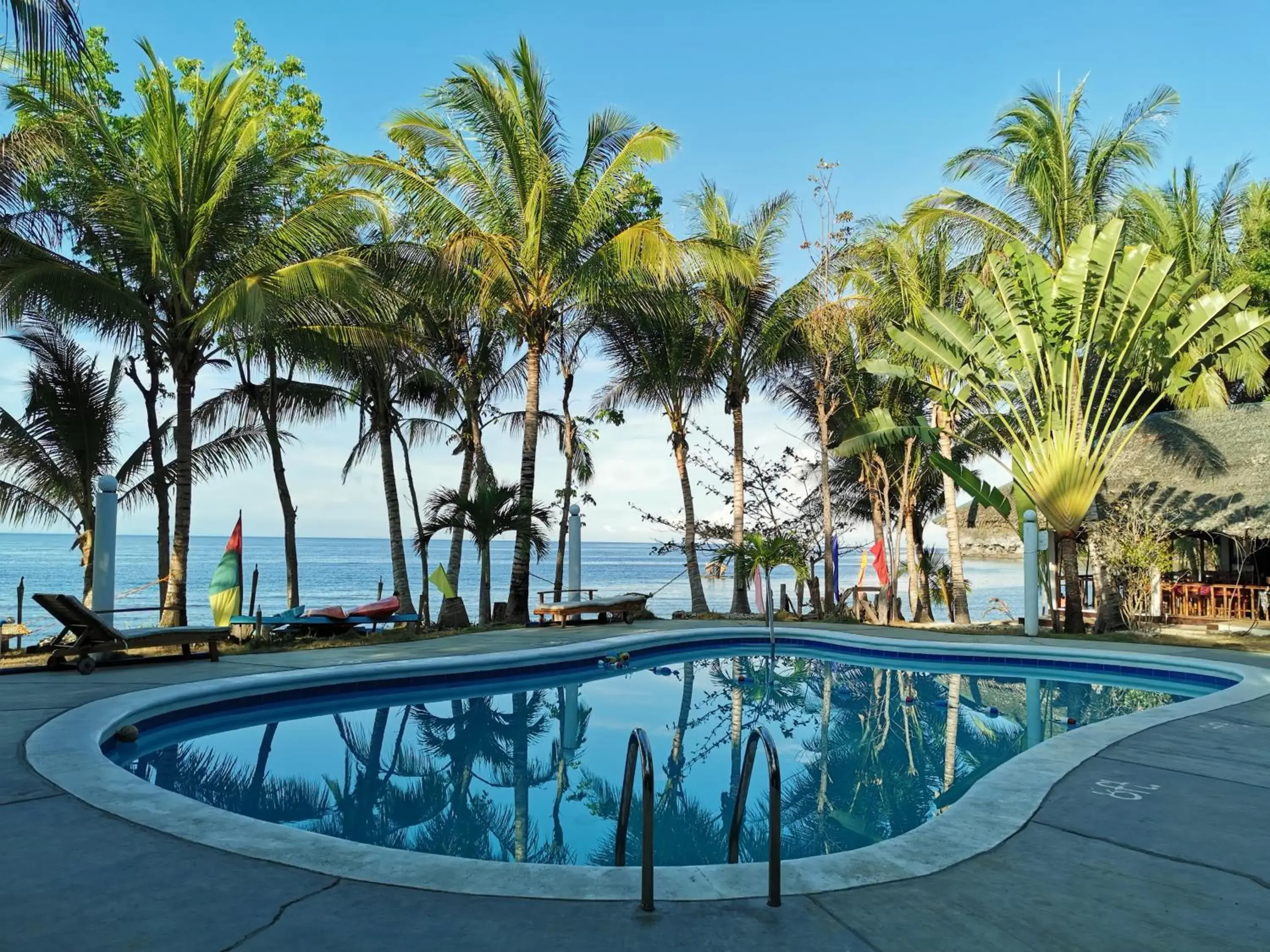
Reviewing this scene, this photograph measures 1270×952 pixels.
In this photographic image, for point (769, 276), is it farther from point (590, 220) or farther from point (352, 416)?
point (352, 416)

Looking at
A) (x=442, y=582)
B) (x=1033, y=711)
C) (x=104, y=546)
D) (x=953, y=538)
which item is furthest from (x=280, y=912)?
(x=953, y=538)

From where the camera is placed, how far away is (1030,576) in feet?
47.1

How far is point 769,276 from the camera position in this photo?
1906cm

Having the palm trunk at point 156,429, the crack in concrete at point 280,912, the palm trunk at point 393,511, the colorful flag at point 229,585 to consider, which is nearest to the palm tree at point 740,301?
the palm trunk at point 393,511

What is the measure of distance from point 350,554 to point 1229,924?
101279 mm

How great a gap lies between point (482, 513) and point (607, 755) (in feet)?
24.2

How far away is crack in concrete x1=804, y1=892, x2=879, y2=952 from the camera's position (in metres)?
3.02

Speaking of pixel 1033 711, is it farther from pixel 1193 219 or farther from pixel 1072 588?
pixel 1193 219

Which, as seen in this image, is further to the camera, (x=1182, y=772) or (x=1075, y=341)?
(x=1075, y=341)

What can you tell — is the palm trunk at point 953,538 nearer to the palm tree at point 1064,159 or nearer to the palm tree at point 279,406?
the palm tree at point 1064,159

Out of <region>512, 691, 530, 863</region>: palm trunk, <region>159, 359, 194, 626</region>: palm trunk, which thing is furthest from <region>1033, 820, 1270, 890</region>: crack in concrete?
<region>159, 359, 194, 626</region>: palm trunk

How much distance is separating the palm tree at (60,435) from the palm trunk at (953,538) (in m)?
14.7

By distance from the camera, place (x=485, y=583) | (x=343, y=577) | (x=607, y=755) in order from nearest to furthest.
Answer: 1. (x=607, y=755)
2. (x=485, y=583)
3. (x=343, y=577)

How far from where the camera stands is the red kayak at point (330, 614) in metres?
14.2
